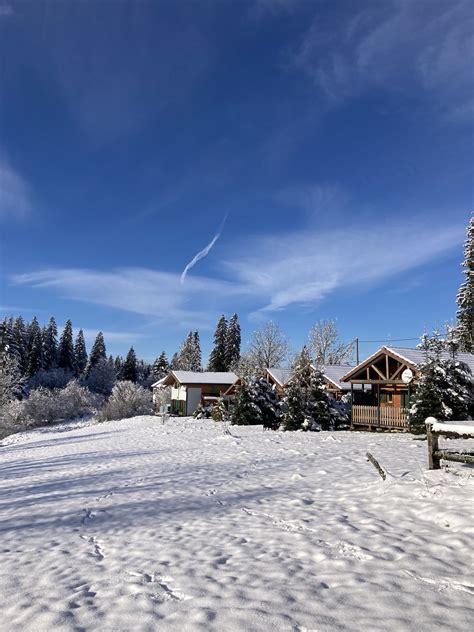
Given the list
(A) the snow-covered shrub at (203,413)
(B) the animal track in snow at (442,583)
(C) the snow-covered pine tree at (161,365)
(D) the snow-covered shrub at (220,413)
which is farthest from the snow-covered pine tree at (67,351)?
(B) the animal track in snow at (442,583)

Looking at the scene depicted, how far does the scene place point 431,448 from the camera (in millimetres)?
8984

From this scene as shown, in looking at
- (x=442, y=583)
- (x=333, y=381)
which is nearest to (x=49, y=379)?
(x=333, y=381)

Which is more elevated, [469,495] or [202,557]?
[469,495]

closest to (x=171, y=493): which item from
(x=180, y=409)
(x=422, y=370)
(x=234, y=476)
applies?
(x=234, y=476)

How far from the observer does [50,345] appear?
8581 centimetres

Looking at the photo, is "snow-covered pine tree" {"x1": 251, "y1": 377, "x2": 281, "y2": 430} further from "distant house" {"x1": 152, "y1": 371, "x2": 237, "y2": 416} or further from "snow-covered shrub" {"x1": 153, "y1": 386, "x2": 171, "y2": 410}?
"snow-covered shrub" {"x1": 153, "y1": 386, "x2": 171, "y2": 410}

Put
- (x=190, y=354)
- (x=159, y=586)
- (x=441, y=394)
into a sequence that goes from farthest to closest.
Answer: (x=190, y=354) → (x=441, y=394) → (x=159, y=586)

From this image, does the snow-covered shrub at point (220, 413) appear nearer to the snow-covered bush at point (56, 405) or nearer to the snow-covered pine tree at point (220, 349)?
the snow-covered bush at point (56, 405)

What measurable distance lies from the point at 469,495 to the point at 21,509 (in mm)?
8437

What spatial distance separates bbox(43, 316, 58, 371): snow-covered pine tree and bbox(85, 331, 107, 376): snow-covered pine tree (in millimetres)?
6927

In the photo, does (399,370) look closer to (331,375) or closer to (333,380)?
(333,380)

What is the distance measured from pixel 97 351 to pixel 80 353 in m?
4.14

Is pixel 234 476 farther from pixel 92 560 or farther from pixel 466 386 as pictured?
pixel 466 386

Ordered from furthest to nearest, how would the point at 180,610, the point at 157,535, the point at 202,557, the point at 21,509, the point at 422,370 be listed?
the point at 422,370, the point at 21,509, the point at 157,535, the point at 202,557, the point at 180,610
